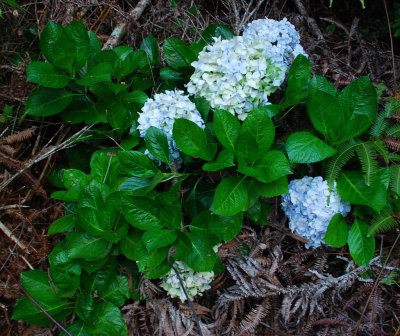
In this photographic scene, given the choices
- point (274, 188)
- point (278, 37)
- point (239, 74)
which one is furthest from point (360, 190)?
point (278, 37)

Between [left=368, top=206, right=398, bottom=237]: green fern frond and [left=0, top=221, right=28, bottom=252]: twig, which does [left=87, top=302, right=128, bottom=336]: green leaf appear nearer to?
[left=0, top=221, right=28, bottom=252]: twig

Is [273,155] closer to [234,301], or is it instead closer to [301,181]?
[301,181]

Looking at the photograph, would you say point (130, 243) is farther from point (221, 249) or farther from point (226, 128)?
point (226, 128)

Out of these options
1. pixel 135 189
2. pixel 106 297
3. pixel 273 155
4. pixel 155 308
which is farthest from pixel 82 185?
pixel 273 155

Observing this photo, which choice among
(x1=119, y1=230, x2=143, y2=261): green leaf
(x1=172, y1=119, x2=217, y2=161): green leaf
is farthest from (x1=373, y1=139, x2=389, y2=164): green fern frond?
(x1=119, y1=230, x2=143, y2=261): green leaf

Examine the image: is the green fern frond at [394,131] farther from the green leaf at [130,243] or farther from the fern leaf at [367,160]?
A: the green leaf at [130,243]

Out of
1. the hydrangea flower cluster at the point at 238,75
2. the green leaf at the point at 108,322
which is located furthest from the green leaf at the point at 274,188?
the green leaf at the point at 108,322
